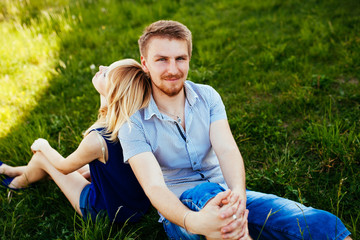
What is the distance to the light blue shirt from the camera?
2129 mm

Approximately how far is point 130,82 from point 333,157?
1.95 metres

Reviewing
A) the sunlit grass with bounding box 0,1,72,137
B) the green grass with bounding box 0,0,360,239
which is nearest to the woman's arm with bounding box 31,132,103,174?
the green grass with bounding box 0,0,360,239

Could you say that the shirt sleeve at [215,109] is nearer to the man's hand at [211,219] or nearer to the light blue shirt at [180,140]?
the light blue shirt at [180,140]

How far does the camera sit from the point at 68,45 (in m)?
5.07

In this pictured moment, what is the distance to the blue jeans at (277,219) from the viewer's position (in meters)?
1.82

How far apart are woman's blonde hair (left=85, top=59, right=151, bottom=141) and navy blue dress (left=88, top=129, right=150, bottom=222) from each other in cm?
14

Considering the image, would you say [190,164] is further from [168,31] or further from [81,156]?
[168,31]

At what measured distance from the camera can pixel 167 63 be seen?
7.09 ft

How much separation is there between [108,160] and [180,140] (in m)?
0.57

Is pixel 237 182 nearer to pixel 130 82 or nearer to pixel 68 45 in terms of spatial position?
pixel 130 82

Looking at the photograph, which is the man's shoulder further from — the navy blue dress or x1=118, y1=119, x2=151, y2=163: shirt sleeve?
the navy blue dress

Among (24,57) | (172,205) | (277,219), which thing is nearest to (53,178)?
(172,205)

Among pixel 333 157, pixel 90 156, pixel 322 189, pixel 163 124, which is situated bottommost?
pixel 322 189

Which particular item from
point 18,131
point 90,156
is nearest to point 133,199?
point 90,156
